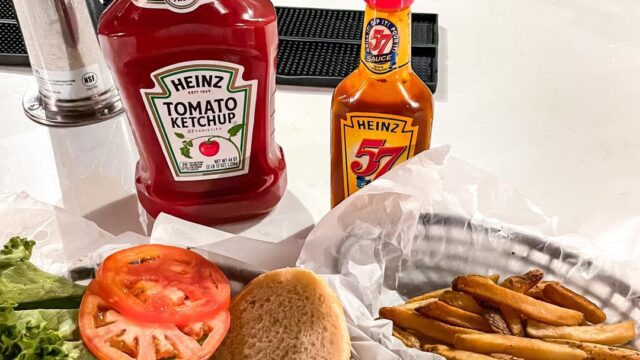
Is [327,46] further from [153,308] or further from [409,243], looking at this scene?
[153,308]

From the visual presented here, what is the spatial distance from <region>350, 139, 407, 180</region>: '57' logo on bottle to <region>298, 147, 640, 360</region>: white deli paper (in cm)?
4

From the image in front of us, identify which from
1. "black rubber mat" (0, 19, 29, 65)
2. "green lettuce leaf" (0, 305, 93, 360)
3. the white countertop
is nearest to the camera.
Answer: "green lettuce leaf" (0, 305, 93, 360)

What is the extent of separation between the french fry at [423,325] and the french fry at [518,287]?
84 mm

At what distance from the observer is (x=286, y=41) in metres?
2.11

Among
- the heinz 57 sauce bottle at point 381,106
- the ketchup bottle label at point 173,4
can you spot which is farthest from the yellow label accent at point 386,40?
the ketchup bottle label at point 173,4

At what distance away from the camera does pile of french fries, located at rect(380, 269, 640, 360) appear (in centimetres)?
116

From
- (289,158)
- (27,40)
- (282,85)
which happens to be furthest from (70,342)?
(282,85)

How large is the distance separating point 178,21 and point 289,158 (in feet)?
1.99

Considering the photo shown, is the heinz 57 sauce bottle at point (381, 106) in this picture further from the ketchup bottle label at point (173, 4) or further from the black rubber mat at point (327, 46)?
the black rubber mat at point (327, 46)

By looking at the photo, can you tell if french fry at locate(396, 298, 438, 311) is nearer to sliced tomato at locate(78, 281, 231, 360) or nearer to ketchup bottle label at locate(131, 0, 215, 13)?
sliced tomato at locate(78, 281, 231, 360)

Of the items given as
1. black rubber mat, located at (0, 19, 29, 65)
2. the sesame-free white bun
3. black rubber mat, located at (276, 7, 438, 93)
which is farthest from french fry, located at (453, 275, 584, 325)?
black rubber mat, located at (0, 19, 29, 65)

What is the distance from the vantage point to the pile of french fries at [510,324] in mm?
1158

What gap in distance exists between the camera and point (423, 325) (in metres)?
1.23

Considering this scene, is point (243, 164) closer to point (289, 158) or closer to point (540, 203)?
point (289, 158)
